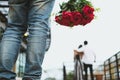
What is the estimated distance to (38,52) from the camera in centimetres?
203

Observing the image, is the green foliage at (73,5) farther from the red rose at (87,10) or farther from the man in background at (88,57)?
the man in background at (88,57)

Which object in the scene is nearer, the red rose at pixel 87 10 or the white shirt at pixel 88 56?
the red rose at pixel 87 10

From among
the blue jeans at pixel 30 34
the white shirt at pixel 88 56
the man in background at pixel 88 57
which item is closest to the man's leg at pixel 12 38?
the blue jeans at pixel 30 34

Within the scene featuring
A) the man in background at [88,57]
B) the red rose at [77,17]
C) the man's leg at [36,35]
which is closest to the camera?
the man's leg at [36,35]

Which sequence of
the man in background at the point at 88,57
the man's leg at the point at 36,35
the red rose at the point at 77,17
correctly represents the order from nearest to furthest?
1. the man's leg at the point at 36,35
2. the red rose at the point at 77,17
3. the man in background at the point at 88,57

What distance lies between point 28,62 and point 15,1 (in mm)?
398

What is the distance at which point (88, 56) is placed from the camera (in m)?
9.27

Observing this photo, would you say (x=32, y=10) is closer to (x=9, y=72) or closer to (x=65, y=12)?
(x=9, y=72)

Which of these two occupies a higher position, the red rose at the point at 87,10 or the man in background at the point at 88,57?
the man in background at the point at 88,57

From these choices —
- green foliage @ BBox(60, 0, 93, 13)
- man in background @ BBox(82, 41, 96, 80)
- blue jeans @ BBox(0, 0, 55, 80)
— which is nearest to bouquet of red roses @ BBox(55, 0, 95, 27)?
green foliage @ BBox(60, 0, 93, 13)

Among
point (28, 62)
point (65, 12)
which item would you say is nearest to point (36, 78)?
point (28, 62)

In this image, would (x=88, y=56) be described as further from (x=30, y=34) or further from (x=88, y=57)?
(x=30, y=34)

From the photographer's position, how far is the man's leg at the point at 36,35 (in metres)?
2.01

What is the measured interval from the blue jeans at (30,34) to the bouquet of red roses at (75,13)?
2.76ft
